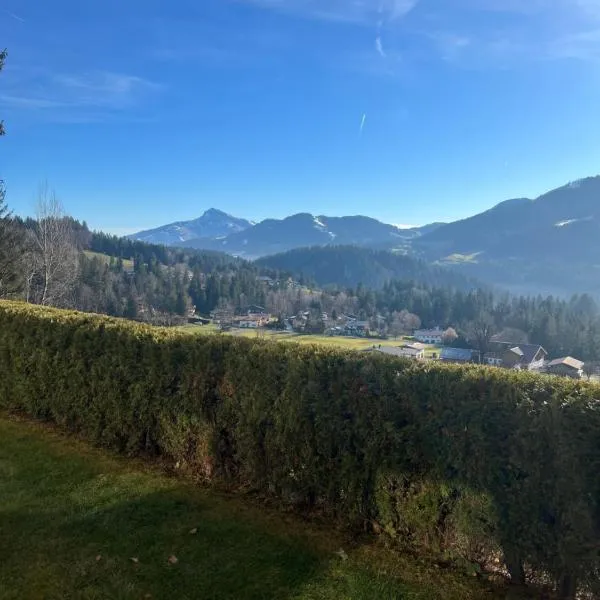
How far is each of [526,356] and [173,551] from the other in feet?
231

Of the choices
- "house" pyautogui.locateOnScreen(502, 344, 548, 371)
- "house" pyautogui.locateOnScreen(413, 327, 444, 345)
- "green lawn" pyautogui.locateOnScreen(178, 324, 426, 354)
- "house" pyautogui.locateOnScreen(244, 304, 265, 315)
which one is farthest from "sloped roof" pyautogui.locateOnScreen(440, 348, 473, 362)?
"house" pyautogui.locateOnScreen(244, 304, 265, 315)

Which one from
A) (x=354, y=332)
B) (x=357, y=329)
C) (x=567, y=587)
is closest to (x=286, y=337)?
(x=354, y=332)

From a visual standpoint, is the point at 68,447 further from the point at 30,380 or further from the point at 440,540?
the point at 440,540

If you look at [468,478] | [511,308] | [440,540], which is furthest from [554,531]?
[511,308]

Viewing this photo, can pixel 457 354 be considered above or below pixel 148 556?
below

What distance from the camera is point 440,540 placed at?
13.5 feet

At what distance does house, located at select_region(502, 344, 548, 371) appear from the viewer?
59.4 metres

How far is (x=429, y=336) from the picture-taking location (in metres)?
110

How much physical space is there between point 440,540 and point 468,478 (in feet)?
2.31

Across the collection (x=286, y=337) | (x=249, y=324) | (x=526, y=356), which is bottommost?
(x=526, y=356)

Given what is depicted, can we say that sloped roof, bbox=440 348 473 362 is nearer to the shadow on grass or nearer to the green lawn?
the green lawn

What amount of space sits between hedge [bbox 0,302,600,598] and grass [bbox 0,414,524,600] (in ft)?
1.00

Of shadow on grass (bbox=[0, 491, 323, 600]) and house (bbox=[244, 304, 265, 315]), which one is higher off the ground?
shadow on grass (bbox=[0, 491, 323, 600])

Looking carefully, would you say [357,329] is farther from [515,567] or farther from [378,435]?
[515,567]
